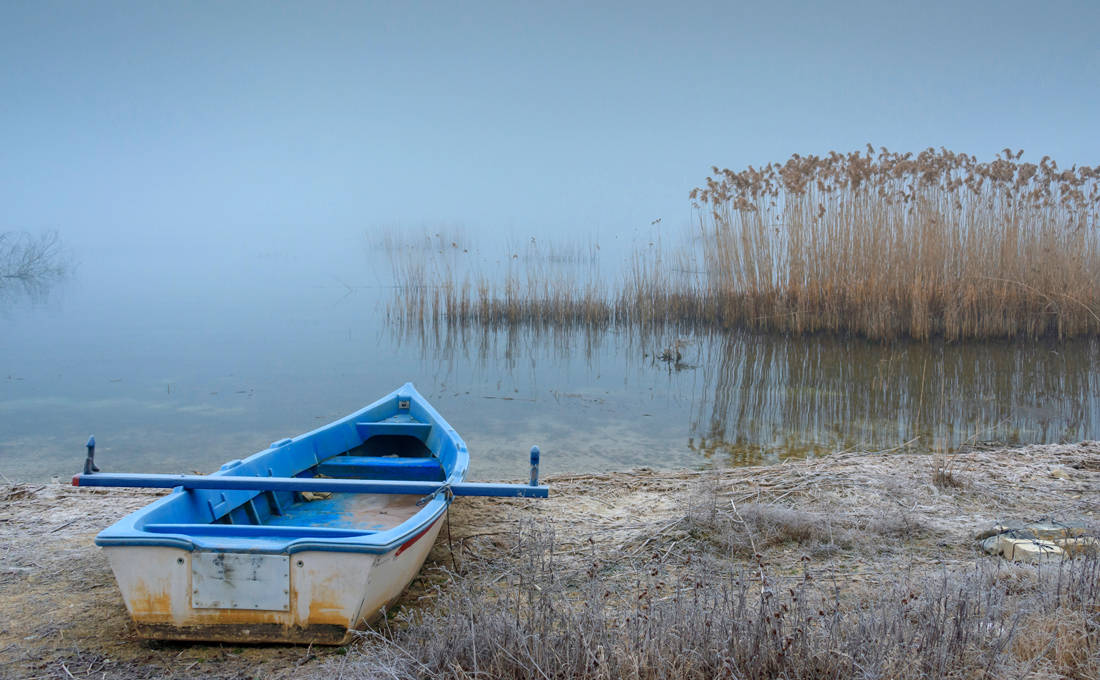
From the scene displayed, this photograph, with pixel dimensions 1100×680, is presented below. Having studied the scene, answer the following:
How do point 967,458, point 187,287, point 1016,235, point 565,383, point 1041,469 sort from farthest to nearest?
point 187,287
point 1016,235
point 565,383
point 967,458
point 1041,469

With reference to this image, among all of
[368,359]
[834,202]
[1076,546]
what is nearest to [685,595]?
[1076,546]

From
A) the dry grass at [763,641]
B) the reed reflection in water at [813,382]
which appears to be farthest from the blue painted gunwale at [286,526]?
the reed reflection in water at [813,382]

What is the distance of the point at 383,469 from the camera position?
415 cm

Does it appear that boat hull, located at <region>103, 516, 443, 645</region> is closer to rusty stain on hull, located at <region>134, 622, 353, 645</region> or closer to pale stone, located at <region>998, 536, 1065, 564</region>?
rusty stain on hull, located at <region>134, 622, 353, 645</region>

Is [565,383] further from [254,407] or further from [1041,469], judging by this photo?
[1041,469]

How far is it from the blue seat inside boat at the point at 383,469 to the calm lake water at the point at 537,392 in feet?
3.99

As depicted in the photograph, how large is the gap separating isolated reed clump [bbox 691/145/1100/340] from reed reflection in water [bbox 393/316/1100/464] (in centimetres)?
42

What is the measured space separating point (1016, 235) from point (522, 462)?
26.0ft

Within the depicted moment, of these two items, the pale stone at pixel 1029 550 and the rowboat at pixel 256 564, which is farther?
the pale stone at pixel 1029 550

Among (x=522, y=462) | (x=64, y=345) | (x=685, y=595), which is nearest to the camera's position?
(x=685, y=595)

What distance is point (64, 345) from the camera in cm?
1104

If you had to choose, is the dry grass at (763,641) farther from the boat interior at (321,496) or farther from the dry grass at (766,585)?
the boat interior at (321,496)

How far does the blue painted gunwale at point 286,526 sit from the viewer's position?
2465 mm

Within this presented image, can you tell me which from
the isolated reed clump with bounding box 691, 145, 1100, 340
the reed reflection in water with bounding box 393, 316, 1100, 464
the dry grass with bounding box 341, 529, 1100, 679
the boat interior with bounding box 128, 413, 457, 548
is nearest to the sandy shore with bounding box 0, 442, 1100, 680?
the dry grass with bounding box 341, 529, 1100, 679
